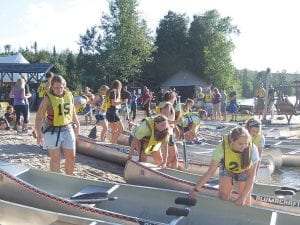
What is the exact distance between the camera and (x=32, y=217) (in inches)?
215

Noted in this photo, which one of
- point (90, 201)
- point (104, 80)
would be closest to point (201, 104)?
point (90, 201)

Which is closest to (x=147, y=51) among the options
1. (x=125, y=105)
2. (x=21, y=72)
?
(x=21, y=72)

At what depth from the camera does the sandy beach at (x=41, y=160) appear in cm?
938

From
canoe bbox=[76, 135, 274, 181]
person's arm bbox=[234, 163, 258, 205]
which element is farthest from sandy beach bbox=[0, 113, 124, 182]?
person's arm bbox=[234, 163, 258, 205]

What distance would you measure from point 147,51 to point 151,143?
36.9 meters

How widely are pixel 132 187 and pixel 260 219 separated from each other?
1906 mm

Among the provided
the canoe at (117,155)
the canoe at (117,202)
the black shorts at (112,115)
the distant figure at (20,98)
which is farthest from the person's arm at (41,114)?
the distant figure at (20,98)

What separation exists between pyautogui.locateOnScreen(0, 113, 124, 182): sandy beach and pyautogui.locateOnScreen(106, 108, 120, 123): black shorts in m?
1.03

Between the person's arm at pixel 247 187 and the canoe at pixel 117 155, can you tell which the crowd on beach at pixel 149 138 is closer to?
the person's arm at pixel 247 187

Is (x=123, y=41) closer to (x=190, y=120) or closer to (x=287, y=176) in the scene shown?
(x=190, y=120)

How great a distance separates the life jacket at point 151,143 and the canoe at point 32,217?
8.87 ft

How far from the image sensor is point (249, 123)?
7.27 m

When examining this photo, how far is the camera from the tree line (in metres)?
41.5

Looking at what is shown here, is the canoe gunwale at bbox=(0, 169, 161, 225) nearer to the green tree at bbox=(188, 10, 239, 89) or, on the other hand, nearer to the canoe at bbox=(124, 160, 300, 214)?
the canoe at bbox=(124, 160, 300, 214)
